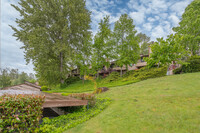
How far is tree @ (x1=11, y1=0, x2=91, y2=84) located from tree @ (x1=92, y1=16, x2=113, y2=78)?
385 cm

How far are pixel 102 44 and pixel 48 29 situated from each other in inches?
441

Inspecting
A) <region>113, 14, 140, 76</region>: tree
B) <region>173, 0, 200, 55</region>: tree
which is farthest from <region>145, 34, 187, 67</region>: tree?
<region>113, 14, 140, 76</region>: tree

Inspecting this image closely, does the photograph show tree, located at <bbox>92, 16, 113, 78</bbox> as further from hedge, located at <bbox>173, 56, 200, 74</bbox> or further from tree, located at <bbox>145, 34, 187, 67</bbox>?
hedge, located at <bbox>173, 56, 200, 74</bbox>

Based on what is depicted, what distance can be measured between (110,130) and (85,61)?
20.0 meters

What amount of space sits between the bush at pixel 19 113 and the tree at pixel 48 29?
16589 mm

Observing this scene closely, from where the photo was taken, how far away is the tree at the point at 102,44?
2200 centimetres

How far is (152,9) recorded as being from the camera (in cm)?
1390

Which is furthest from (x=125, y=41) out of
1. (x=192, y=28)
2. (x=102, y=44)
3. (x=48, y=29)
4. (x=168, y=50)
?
A: (x=48, y=29)

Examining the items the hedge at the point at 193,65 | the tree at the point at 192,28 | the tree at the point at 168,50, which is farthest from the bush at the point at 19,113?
the tree at the point at 192,28

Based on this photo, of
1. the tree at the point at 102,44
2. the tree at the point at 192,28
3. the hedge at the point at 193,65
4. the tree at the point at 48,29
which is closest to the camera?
the hedge at the point at 193,65

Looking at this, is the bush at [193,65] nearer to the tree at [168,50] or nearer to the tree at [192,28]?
the tree at [168,50]

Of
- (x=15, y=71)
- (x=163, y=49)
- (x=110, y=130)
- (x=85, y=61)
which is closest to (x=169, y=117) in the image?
(x=110, y=130)

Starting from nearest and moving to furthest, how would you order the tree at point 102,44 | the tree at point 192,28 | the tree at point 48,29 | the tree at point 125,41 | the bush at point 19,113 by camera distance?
1. the bush at point 19,113
2. the tree at point 192,28
3. the tree at point 48,29
4. the tree at point 125,41
5. the tree at point 102,44

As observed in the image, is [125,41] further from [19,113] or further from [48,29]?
[19,113]
